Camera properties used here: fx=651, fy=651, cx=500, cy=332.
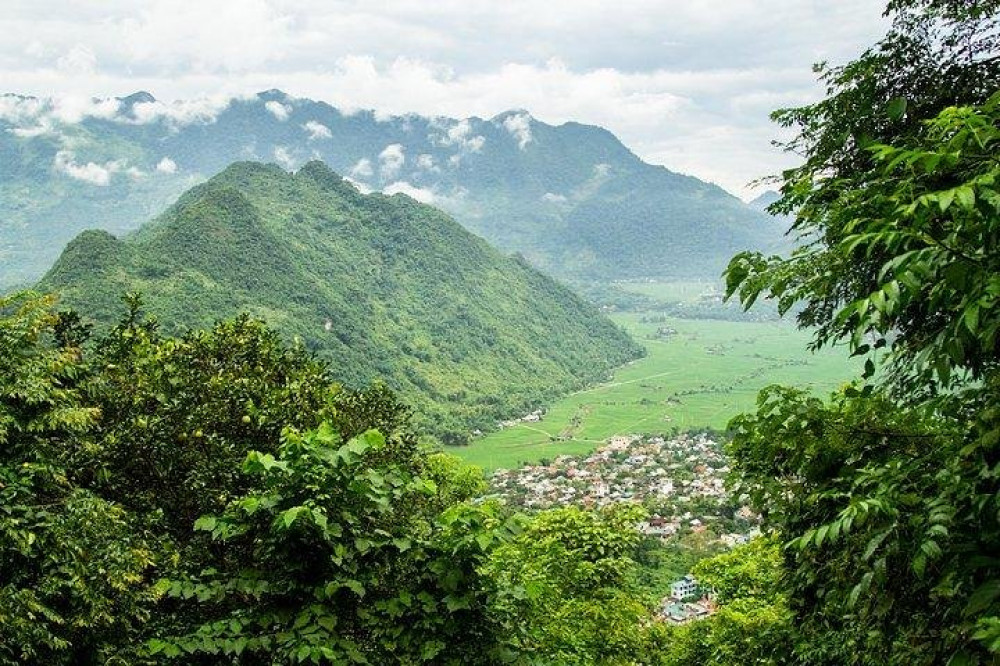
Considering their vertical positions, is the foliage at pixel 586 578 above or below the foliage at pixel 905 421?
below

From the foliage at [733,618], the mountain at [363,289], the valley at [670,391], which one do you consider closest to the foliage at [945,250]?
the foliage at [733,618]

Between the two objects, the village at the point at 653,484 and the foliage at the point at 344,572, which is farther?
the village at the point at 653,484

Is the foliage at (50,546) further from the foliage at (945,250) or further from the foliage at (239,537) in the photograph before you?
the foliage at (945,250)

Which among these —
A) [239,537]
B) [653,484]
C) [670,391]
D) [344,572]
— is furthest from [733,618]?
[670,391]

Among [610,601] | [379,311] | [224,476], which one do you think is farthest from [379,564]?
[379,311]

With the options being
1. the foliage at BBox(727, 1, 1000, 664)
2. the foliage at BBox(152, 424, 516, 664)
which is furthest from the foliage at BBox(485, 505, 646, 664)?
the foliage at BBox(727, 1, 1000, 664)

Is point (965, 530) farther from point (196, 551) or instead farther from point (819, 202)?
point (196, 551)
